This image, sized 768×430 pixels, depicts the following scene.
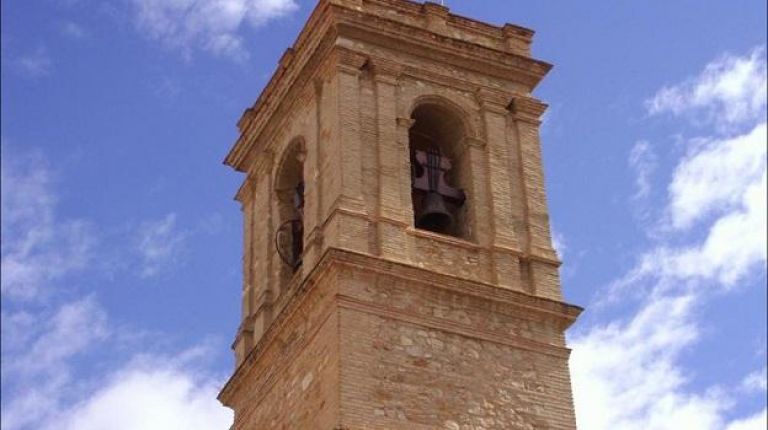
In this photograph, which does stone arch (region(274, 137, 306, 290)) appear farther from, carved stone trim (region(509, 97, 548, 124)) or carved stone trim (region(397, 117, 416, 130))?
carved stone trim (region(509, 97, 548, 124))

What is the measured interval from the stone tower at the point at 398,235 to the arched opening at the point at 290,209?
0.10 ft

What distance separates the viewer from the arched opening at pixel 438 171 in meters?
22.5

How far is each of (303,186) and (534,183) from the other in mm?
3148

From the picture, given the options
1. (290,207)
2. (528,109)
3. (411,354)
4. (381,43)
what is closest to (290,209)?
(290,207)

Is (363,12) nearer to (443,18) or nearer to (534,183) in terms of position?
(443,18)

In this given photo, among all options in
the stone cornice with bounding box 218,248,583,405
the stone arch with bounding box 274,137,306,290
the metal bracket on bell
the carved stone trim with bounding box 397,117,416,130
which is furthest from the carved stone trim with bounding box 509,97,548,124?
the stone cornice with bounding box 218,248,583,405

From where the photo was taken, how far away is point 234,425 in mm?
22406

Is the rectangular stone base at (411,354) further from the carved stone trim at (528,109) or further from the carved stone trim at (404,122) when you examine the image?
the carved stone trim at (528,109)

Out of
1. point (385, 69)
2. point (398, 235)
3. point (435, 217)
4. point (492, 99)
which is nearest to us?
point (398, 235)

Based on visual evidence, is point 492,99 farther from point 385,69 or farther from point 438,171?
point 385,69

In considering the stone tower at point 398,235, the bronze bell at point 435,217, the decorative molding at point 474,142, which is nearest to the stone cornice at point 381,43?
the stone tower at point 398,235

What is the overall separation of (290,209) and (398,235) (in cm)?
304

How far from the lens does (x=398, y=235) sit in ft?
69.4

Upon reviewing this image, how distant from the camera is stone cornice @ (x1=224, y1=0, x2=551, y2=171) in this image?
75.0ft
